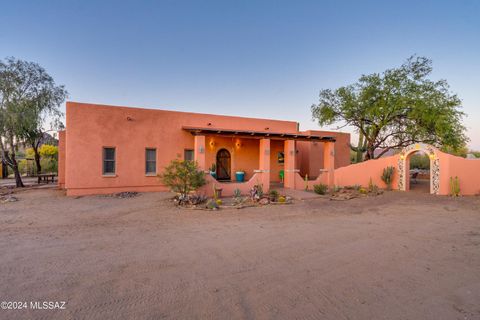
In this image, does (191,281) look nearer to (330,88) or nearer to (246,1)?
(246,1)

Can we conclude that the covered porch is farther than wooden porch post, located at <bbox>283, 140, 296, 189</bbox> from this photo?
No

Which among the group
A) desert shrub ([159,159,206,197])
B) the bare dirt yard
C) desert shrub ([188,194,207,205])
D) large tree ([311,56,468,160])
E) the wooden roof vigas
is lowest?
the bare dirt yard

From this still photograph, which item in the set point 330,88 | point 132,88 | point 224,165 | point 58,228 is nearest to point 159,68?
point 132,88

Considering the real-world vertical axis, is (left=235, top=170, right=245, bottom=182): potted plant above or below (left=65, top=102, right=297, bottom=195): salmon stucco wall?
below

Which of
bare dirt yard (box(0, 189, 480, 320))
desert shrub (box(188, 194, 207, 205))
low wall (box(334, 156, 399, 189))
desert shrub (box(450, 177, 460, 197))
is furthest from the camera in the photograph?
low wall (box(334, 156, 399, 189))

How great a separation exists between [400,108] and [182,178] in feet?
47.5

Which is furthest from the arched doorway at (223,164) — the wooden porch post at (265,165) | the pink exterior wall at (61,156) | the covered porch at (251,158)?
the pink exterior wall at (61,156)

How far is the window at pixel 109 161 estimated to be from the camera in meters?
12.4

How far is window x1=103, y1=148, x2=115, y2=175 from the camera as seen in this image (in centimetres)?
1236

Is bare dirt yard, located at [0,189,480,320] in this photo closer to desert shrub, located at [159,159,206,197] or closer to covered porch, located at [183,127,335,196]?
desert shrub, located at [159,159,206,197]

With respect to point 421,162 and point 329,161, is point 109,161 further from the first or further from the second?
point 421,162

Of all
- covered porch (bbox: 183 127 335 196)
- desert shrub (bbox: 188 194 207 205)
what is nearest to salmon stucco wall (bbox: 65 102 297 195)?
covered porch (bbox: 183 127 335 196)

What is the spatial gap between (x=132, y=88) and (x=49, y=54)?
171 inches

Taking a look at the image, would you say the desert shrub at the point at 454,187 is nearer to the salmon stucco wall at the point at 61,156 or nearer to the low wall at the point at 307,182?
the low wall at the point at 307,182
